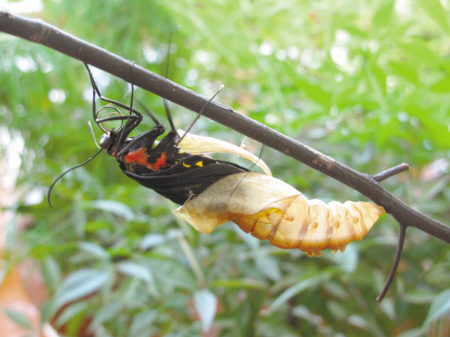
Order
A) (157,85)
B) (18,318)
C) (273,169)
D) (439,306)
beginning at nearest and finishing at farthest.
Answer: (157,85), (439,306), (18,318), (273,169)

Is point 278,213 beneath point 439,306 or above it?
above

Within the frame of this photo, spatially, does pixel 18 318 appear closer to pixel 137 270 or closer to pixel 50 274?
pixel 50 274

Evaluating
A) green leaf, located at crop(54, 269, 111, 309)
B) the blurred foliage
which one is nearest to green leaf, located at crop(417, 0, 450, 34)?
the blurred foliage

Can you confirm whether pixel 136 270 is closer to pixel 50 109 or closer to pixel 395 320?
pixel 395 320

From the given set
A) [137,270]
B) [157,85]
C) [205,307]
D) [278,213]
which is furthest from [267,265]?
[157,85]

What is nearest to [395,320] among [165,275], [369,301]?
[369,301]

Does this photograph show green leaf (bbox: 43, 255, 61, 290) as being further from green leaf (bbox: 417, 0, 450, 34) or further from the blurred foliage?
green leaf (bbox: 417, 0, 450, 34)

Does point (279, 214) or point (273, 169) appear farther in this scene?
point (273, 169)
